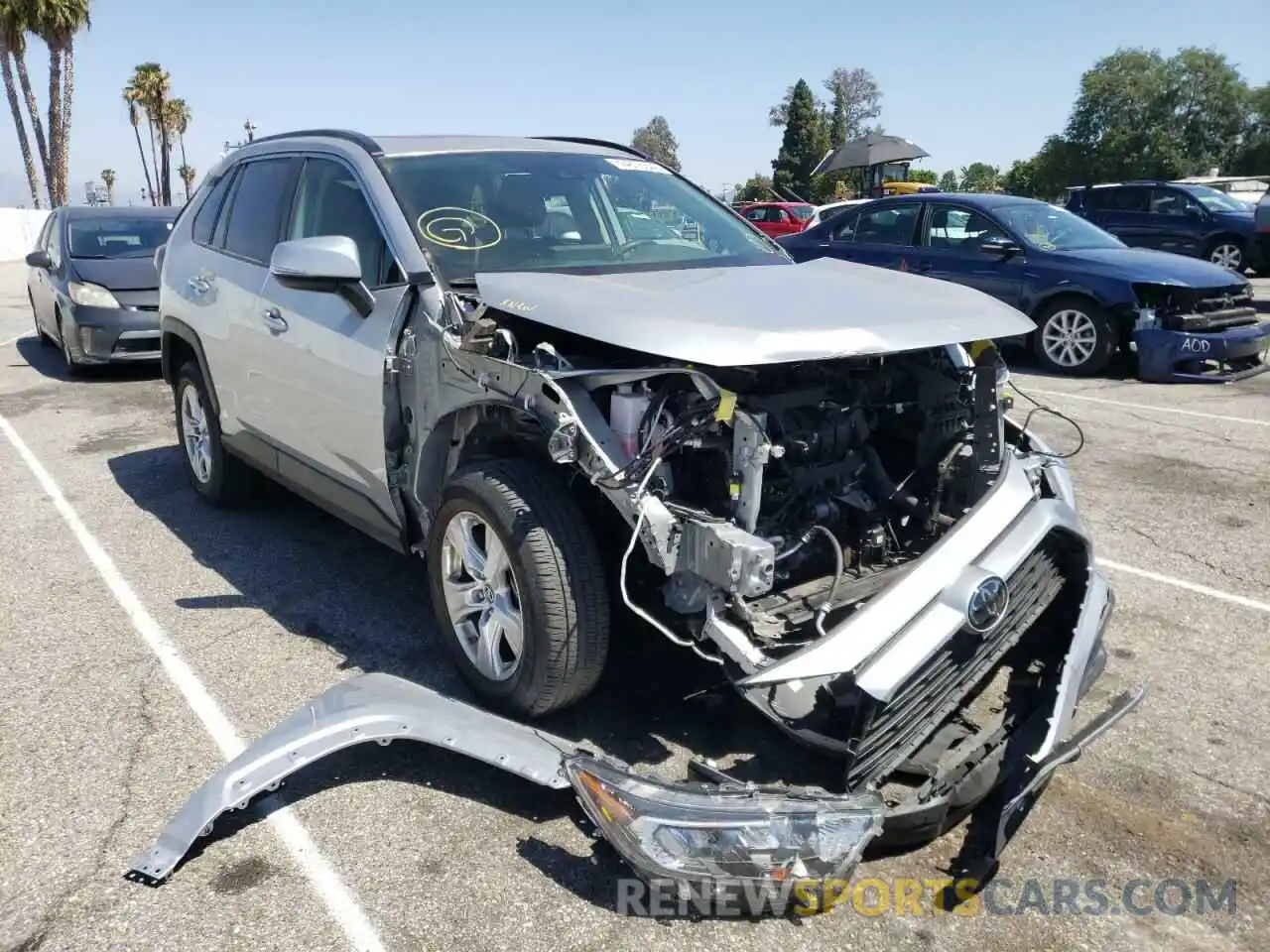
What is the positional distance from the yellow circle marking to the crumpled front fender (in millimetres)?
1637

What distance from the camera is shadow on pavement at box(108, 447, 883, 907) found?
3098 mm

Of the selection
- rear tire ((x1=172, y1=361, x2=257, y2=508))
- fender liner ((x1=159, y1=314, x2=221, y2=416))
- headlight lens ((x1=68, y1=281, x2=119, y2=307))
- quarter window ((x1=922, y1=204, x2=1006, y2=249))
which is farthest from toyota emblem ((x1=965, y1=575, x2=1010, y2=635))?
headlight lens ((x1=68, y1=281, x2=119, y2=307))

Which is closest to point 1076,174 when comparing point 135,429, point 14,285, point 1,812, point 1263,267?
point 1263,267

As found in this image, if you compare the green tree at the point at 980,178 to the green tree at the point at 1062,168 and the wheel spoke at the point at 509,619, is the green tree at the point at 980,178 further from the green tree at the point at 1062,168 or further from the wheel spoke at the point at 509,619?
the wheel spoke at the point at 509,619

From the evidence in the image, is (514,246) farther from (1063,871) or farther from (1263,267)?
(1263,267)

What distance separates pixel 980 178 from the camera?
71.2m

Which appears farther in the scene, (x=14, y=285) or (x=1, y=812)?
(x=14, y=285)

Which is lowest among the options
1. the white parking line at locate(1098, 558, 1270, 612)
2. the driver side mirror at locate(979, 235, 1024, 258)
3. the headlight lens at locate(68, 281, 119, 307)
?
the white parking line at locate(1098, 558, 1270, 612)

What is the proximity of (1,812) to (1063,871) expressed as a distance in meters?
3.03

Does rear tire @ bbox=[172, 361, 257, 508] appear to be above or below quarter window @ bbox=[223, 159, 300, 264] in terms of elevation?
below

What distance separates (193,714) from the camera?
11.8 ft

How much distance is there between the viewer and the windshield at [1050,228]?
998 cm

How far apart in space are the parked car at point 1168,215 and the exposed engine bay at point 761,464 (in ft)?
47.0

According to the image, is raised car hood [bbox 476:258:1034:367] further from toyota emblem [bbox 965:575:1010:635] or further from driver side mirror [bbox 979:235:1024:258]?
driver side mirror [bbox 979:235:1024:258]
